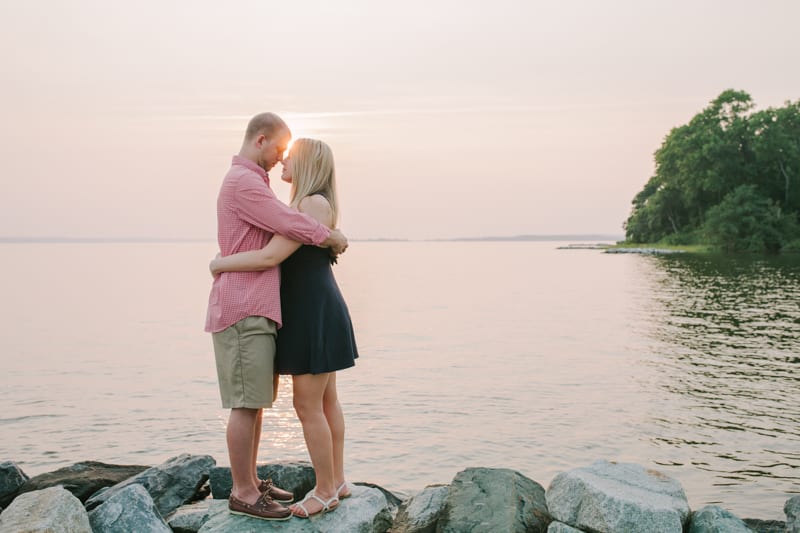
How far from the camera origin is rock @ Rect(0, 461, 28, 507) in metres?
6.71

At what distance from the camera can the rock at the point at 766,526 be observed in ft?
19.7

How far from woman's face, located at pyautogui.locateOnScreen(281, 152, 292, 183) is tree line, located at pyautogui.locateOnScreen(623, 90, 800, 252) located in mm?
73634

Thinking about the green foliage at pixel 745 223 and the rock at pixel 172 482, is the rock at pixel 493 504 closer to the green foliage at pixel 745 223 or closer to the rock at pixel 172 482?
the rock at pixel 172 482

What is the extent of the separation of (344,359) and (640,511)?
2153 millimetres

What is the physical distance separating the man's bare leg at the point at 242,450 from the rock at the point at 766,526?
13.4 ft

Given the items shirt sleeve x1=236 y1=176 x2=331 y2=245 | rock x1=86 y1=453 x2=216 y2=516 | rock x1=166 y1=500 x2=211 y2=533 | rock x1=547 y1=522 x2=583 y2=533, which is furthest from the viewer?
rock x1=86 y1=453 x2=216 y2=516

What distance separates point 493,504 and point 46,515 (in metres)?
2.92

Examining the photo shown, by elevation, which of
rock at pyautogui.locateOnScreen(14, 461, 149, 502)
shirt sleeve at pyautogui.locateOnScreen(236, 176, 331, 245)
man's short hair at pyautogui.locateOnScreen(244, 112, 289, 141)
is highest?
man's short hair at pyautogui.locateOnScreen(244, 112, 289, 141)

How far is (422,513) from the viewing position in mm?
5270

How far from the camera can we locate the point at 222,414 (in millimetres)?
11555

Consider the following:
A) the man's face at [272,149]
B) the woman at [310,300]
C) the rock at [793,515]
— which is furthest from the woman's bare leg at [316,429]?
the rock at [793,515]

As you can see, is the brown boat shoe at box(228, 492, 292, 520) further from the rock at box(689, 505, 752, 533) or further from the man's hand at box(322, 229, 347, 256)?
the rock at box(689, 505, 752, 533)

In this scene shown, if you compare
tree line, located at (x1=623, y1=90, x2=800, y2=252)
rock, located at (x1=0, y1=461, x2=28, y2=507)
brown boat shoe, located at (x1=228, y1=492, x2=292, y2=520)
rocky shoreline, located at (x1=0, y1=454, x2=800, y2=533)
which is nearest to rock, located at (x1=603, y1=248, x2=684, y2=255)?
tree line, located at (x1=623, y1=90, x2=800, y2=252)

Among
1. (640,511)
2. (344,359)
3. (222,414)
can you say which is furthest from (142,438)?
(640,511)
